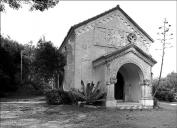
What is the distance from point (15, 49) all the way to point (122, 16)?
80.7 ft

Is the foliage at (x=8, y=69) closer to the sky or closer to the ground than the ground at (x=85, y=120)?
closer to the sky

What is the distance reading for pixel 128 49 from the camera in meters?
17.9

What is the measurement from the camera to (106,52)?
64.9ft

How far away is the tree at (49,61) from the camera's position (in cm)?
2554

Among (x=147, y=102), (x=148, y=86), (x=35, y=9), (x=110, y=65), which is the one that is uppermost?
(x=35, y=9)

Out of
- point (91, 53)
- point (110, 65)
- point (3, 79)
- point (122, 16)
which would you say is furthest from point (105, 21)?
point (3, 79)

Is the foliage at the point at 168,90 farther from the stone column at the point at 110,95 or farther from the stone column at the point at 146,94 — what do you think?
the stone column at the point at 110,95

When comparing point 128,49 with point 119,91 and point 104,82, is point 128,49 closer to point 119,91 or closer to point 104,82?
point 104,82

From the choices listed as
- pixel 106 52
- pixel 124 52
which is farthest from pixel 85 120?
pixel 106 52

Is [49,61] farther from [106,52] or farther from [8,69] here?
[8,69]

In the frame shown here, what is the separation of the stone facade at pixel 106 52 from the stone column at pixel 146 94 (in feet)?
0.29

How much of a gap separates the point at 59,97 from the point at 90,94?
2793 mm

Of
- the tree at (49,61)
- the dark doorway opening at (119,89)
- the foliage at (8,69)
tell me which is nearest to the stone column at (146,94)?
the dark doorway opening at (119,89)

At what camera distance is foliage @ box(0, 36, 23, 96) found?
31.1 metres
